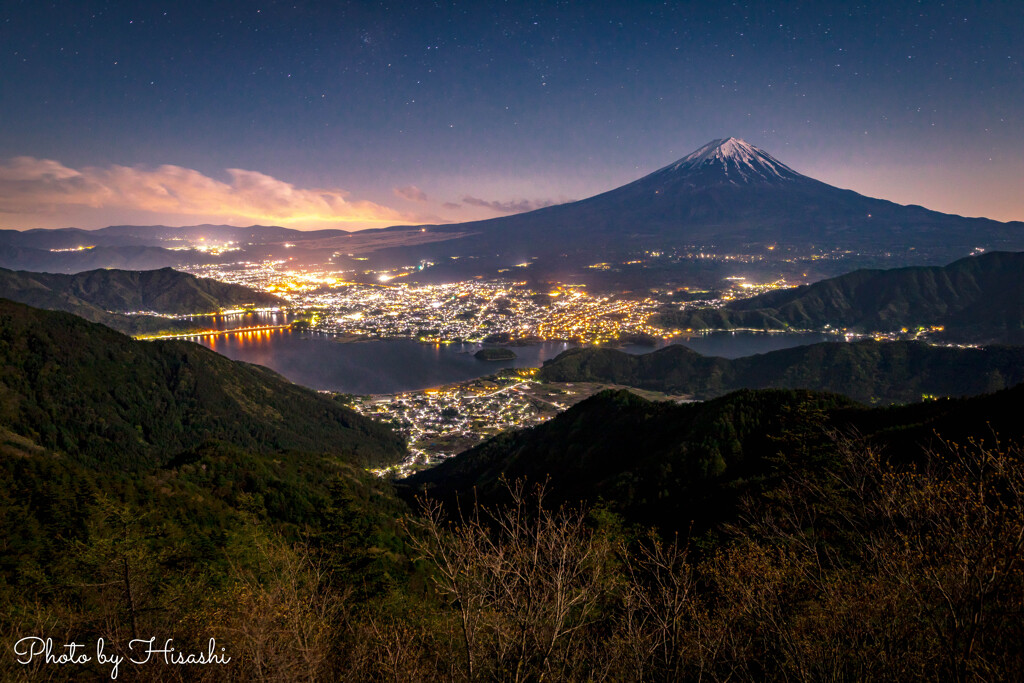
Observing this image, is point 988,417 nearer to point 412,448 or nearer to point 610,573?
point 610,573

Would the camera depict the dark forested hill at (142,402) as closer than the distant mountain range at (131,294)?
Yes

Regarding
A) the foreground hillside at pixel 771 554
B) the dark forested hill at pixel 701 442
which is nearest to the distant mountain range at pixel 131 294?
the dark forested hill at pixel 701 442

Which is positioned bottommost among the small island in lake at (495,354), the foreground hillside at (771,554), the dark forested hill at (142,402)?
the small island in lake at (495,354)

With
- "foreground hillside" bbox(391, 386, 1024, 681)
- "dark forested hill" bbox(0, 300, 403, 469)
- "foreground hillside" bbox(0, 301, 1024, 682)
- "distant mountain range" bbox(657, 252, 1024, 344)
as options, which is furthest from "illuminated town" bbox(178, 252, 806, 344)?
"foreground hillside" bbox(391, 386, 1024, 681)

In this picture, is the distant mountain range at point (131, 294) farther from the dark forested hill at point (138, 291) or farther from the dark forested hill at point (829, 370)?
the dark forested hill at point (829, 370)

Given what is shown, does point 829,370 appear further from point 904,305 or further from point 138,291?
point 138,291

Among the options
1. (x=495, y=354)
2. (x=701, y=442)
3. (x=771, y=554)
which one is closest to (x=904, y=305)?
(x=495, y=354)

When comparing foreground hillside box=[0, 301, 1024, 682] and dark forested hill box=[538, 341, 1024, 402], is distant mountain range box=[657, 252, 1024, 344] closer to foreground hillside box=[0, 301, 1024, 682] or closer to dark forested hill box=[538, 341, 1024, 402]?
dark forested hill box=[538, 341, 1024, 402]
